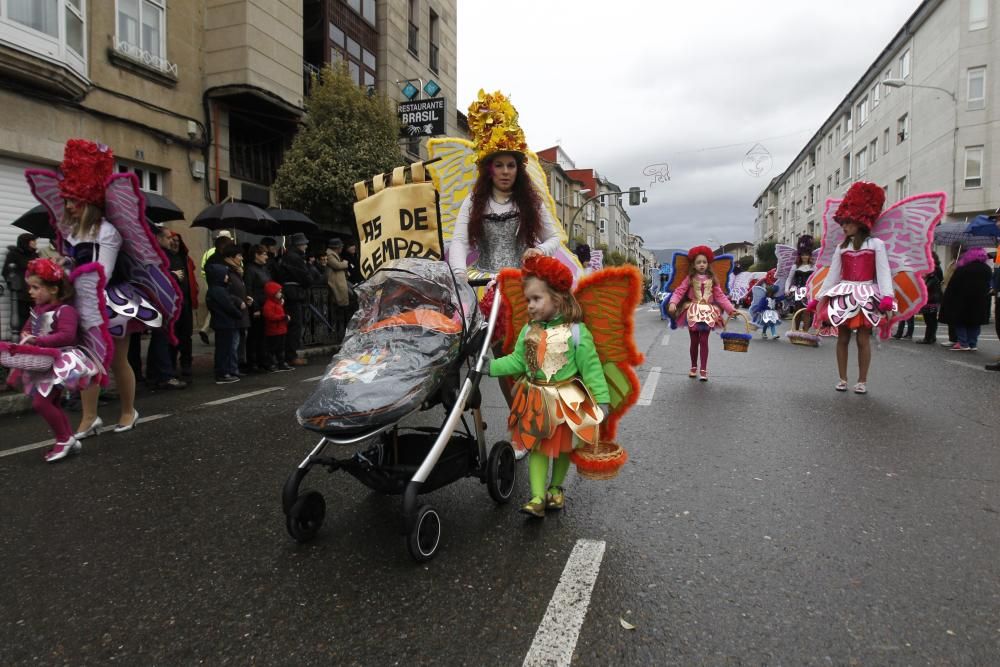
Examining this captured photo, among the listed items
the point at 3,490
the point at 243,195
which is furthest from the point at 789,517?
the point at 243,195

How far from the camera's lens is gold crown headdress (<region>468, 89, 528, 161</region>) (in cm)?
371

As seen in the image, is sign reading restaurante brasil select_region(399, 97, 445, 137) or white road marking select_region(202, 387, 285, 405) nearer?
white road marking select_region(202, 387, 285, 405)

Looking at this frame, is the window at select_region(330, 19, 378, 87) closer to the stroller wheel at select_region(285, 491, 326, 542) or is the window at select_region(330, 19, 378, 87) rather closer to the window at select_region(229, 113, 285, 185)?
the window at select_region(229, 113, 285, 185)

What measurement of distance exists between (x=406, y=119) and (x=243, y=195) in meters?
6.21

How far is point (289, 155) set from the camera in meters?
15.5

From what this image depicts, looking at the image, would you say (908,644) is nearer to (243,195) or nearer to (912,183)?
(243,195)

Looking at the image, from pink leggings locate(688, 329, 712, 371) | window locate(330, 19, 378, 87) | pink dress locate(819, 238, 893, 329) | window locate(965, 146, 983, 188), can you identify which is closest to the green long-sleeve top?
pink dress locate(819, 238, 893, 329)

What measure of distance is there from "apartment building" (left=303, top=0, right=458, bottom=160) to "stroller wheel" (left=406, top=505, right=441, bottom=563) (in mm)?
17068

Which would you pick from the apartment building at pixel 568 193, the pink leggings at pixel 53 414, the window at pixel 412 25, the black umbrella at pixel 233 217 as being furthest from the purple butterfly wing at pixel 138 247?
the apartment building at pixel 568 193

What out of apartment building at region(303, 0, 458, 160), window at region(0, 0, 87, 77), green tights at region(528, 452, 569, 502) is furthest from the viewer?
apartment building at region(303, 0, 458, 160)

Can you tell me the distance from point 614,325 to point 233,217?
927 cm

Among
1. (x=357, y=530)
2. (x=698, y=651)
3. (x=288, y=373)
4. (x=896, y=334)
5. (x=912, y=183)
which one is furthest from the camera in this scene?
(x=912, y=183)

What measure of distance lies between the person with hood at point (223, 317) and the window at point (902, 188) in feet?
112

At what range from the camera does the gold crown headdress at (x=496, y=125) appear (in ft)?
12.2
